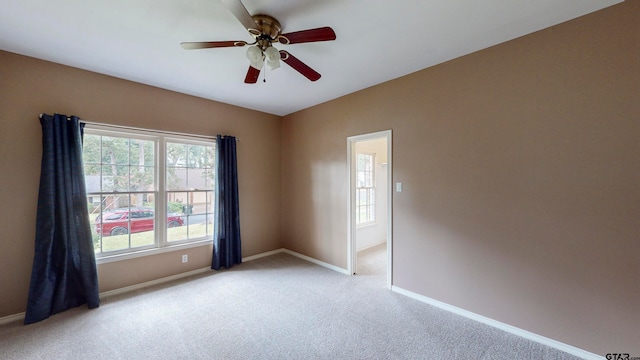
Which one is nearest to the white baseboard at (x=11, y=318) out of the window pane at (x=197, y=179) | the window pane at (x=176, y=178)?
the window pane at (x=176, y=178)

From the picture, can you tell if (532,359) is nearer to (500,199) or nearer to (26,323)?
(500,199)

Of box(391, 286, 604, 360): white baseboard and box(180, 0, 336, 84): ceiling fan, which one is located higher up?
box(180, 0, 336, 84): ceiling fan

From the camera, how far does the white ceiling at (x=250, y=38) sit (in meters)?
1.81

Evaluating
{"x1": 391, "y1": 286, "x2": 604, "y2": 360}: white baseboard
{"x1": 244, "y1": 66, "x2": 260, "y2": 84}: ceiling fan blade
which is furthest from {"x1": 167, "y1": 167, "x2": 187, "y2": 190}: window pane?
{"x1": 391, "y1": 286, "x2": 604, "y2": 360}: white baseboard

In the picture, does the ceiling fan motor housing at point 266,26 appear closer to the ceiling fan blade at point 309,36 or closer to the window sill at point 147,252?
the ceiling fan blade at point 309,36

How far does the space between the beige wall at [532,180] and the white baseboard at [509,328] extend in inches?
1.8

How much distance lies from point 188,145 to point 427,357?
13.0 feet

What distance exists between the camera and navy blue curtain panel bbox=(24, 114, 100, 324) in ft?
8.14

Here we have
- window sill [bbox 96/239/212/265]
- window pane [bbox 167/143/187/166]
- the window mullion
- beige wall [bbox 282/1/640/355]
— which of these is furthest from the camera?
window pane [bbox 167/143/187/166]

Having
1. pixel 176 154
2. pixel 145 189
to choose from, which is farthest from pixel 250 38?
pixel 145 189

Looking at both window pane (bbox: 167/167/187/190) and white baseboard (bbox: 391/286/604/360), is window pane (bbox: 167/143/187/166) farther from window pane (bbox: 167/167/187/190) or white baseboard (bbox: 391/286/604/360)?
white baseboard (bbox: 391/286/604/360)

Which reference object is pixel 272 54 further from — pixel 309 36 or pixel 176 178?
pixel 176 178

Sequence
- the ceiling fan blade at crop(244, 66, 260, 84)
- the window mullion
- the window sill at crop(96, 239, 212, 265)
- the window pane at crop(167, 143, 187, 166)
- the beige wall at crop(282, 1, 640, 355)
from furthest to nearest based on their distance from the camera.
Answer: the window pane at crop(167, 143, 187, 166)
the window mullion
the window sill at crop(96, 239, 212, 265)
the ceiling fan blade at crop(244, 66, 260, 84)
the beige wall at crop(282, 1, 640, 355)

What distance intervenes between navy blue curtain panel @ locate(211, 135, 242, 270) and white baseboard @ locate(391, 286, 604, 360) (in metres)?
2.71
